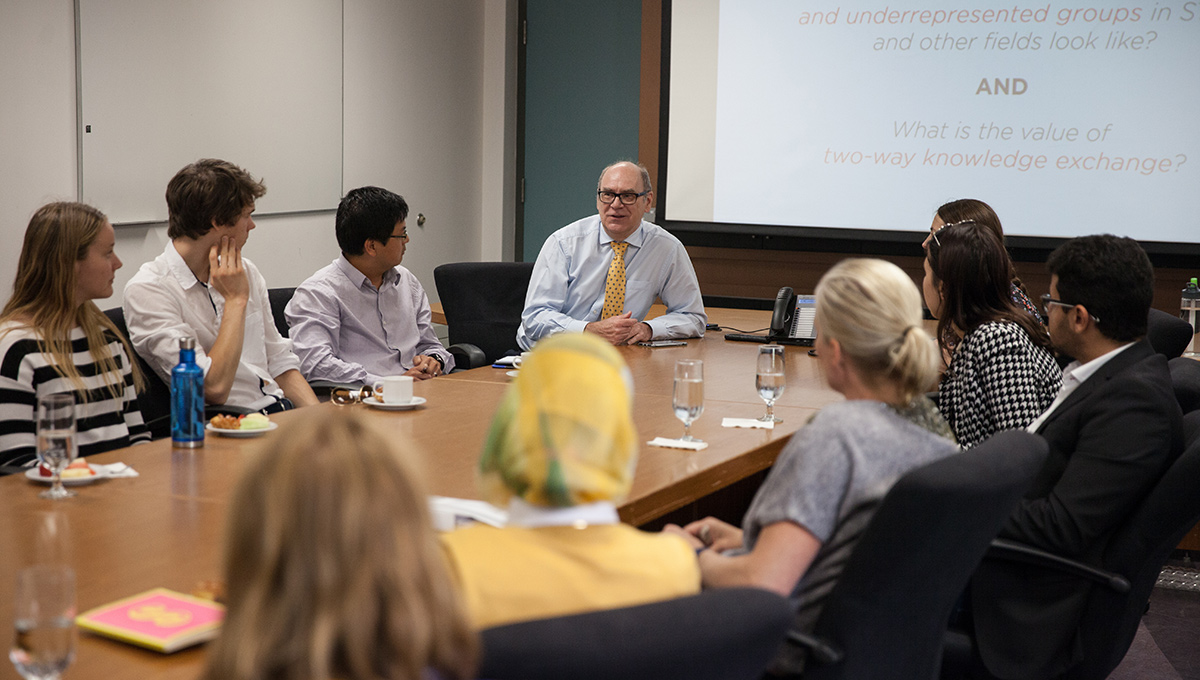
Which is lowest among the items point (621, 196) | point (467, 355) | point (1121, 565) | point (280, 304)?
point (1121, 565)

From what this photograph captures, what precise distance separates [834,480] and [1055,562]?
75 cm

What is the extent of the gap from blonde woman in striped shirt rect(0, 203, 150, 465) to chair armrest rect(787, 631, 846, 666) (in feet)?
5.26

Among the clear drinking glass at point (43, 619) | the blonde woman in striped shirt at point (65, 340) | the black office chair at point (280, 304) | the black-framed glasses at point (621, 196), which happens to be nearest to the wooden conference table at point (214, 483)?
the clear drinking glass at point (43, 619)

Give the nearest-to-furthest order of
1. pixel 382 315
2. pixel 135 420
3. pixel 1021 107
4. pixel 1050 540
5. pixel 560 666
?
1. pixel 560 666
2. pixel 1050 540
3. pixel 135 420
4. pixel 382 315
5. pixel 1021 107

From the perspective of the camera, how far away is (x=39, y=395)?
2.25 m

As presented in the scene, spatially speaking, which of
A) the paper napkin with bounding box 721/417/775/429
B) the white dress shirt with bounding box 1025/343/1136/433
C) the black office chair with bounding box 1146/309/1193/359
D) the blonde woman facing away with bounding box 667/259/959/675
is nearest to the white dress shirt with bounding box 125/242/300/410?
the paper napkin with bounding box 721/417/775/429

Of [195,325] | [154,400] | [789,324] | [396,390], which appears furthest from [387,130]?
[396,390]

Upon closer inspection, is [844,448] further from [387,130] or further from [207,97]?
[387,130]

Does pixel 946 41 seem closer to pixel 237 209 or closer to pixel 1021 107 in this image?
pixel 1021 107

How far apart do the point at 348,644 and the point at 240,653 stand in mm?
84

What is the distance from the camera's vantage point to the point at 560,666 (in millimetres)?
983

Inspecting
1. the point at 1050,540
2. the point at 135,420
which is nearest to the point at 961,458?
the point at 1050,540

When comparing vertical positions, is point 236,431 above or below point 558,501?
below

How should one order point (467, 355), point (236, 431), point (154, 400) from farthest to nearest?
point (467, 355)
point (154, 400)
point (236, 431)
